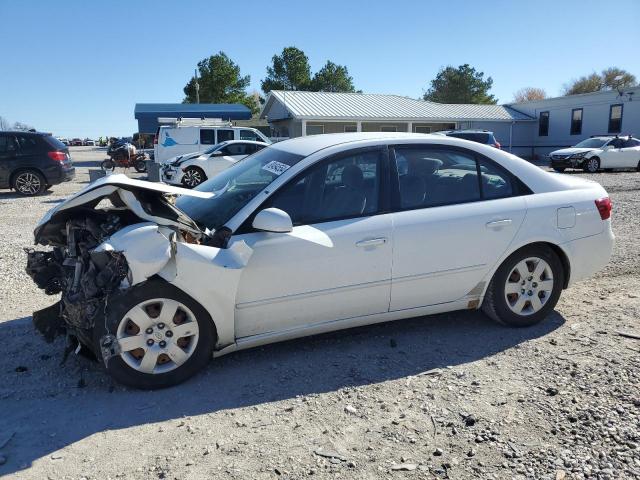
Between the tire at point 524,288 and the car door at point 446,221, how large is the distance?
0.65 ft

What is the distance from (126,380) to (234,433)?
2.78ft

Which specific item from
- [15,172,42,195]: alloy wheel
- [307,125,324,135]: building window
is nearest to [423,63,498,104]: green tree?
[307,125,324,135]: building window

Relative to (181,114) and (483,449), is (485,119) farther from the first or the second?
(483,449)

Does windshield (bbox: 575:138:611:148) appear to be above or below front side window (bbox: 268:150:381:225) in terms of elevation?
above

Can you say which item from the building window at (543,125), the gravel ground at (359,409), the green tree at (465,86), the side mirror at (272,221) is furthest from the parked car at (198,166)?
the green tree at (465,86)

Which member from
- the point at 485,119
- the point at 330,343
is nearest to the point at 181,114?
the point at 485,119

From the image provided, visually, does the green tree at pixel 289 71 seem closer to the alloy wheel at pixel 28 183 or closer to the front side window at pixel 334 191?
the alloy wheel at pixel 28 183

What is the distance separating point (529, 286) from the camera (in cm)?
424

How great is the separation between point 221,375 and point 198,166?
1260 centimetres

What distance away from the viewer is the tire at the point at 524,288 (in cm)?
413

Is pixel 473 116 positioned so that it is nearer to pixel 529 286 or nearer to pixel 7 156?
pixel 7 156

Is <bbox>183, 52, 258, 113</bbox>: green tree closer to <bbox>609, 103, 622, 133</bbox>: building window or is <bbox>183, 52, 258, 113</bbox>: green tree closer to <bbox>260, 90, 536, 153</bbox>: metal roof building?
<bbox>260, 90, 536, 153</bbox>: metal roof building

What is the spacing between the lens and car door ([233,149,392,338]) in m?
3.44

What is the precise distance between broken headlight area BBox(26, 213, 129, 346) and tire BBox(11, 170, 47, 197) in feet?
37.6
